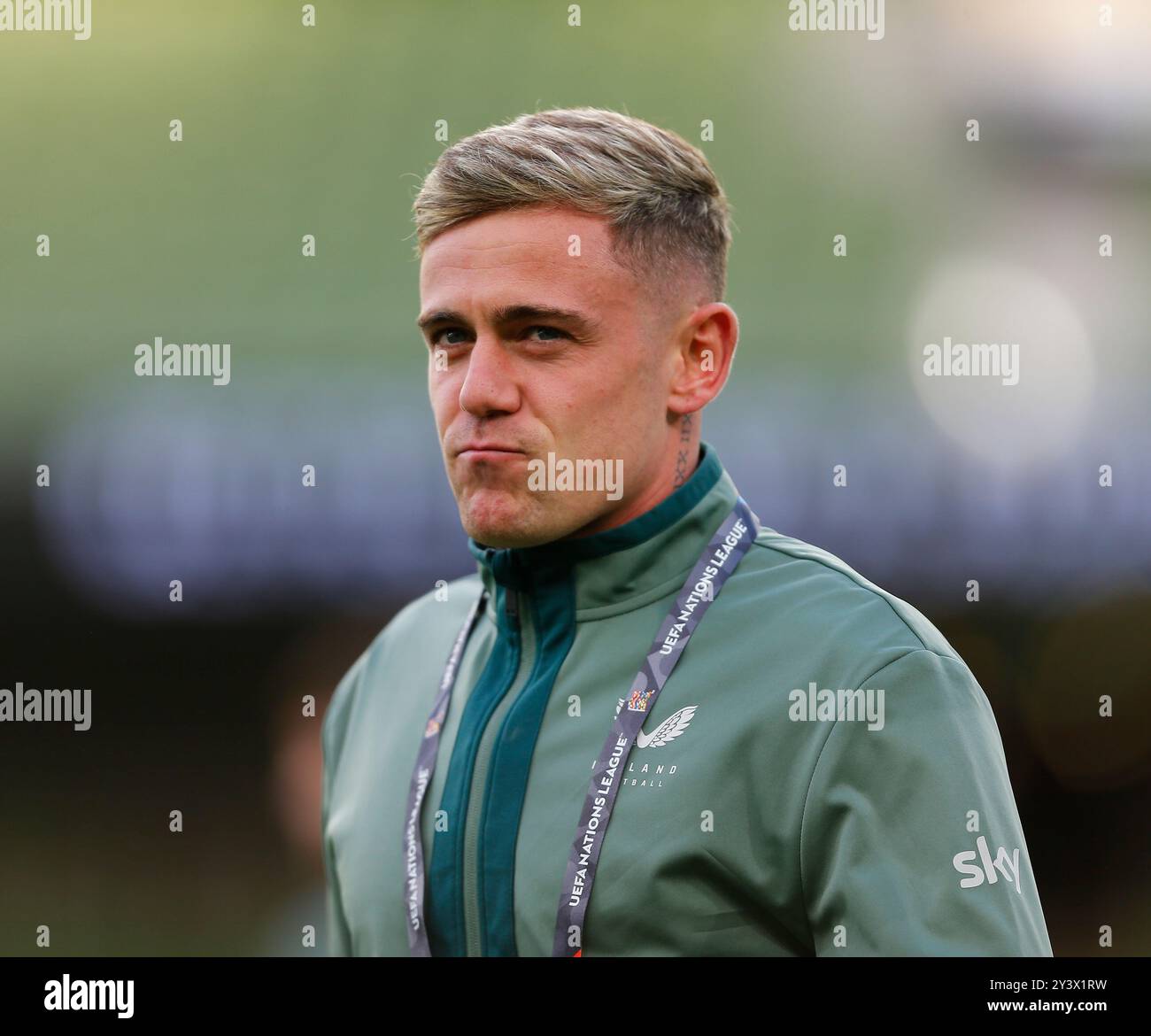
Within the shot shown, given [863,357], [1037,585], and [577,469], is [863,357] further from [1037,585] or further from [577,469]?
[577,469]

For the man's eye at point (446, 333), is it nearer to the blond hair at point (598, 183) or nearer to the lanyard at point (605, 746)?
the blond hair at point (598, 183)

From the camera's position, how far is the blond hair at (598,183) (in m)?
2.20

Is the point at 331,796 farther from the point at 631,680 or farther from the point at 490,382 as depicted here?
the point at 490,382

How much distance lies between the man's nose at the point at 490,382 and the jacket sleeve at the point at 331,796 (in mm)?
874

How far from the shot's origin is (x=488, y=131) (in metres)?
2.32

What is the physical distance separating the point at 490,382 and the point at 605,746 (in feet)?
2.17

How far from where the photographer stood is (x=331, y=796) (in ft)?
8.72

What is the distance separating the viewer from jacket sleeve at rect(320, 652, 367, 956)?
99.9 inches
